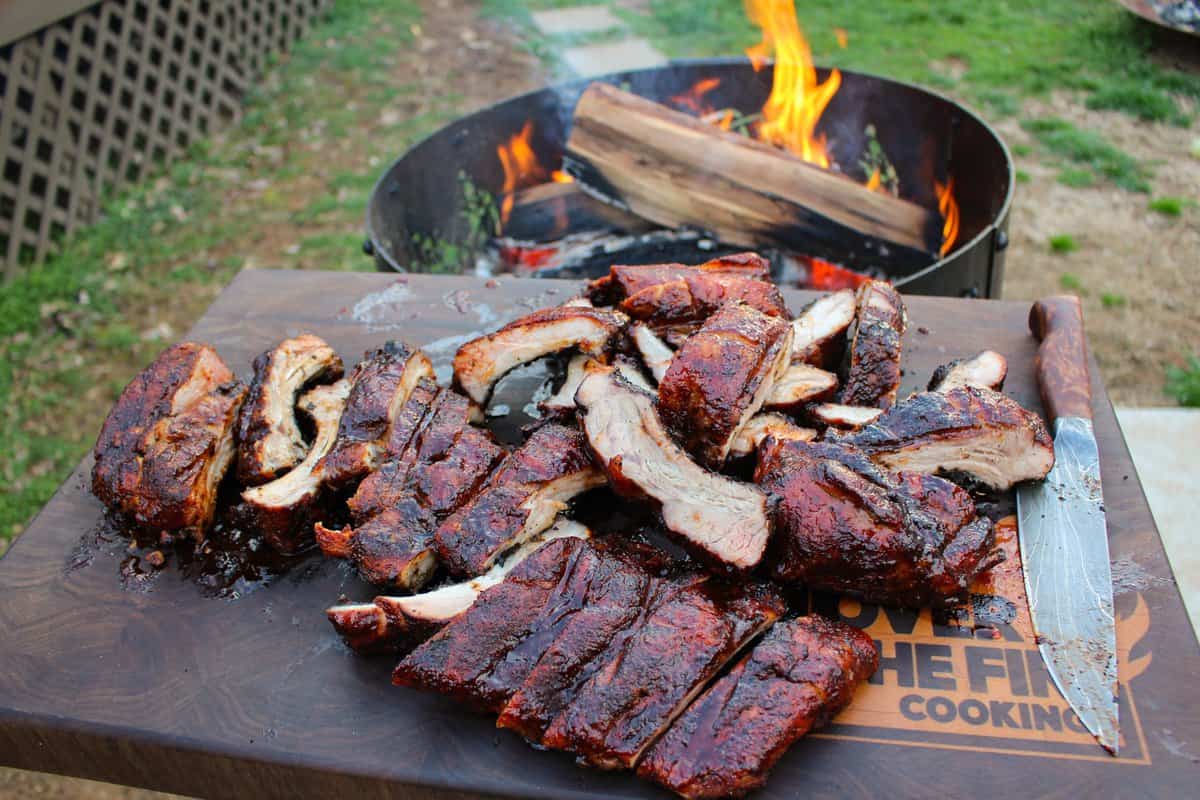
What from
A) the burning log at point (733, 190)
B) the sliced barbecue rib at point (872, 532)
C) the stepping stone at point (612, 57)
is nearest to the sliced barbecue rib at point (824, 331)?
the sliced barbecue rib at point (872, 532)

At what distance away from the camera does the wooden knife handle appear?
300cm

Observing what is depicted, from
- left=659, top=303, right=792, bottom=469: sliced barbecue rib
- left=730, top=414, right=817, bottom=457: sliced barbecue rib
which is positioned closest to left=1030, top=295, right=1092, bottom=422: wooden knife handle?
left=730, top=414, right=817, bottom=457: sliced barbecue rib

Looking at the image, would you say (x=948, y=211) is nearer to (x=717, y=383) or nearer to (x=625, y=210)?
(x=625, y=210)

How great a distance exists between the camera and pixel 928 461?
2.75 m

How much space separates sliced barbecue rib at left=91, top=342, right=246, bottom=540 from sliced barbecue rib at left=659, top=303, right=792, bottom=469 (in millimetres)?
1575

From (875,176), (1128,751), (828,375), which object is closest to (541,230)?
(875,176)

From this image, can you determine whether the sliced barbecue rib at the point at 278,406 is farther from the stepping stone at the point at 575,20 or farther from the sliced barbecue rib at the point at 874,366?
the stepping stone at the point at 575,20

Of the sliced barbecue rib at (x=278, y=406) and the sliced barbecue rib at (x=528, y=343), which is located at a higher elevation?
the sliced barbecue rib at (x=528, y=343)

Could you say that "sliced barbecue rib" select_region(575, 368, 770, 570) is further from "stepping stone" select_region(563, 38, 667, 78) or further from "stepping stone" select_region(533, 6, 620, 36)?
"stepping stone" select_region(533, 6, 620, 36)

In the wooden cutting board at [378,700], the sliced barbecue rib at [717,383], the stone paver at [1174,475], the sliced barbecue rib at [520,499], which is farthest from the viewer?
the stone paver at [1174,475]

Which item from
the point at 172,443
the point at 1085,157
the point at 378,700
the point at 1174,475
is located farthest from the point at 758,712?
the point at 1085,157

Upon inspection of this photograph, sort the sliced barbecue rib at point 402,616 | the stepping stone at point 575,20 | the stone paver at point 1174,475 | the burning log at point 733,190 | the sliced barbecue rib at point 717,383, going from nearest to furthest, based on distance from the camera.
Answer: the sliced barbecue rib at point 402,616 < the sliced barbecue rib at point 717,383 < the stone paver at point 1174,475 < the burning log at point 733,190 < the stepping stone at point 575,20

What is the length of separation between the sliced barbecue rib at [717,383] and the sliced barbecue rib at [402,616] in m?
0.65

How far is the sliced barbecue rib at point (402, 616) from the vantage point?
97.4 inches
